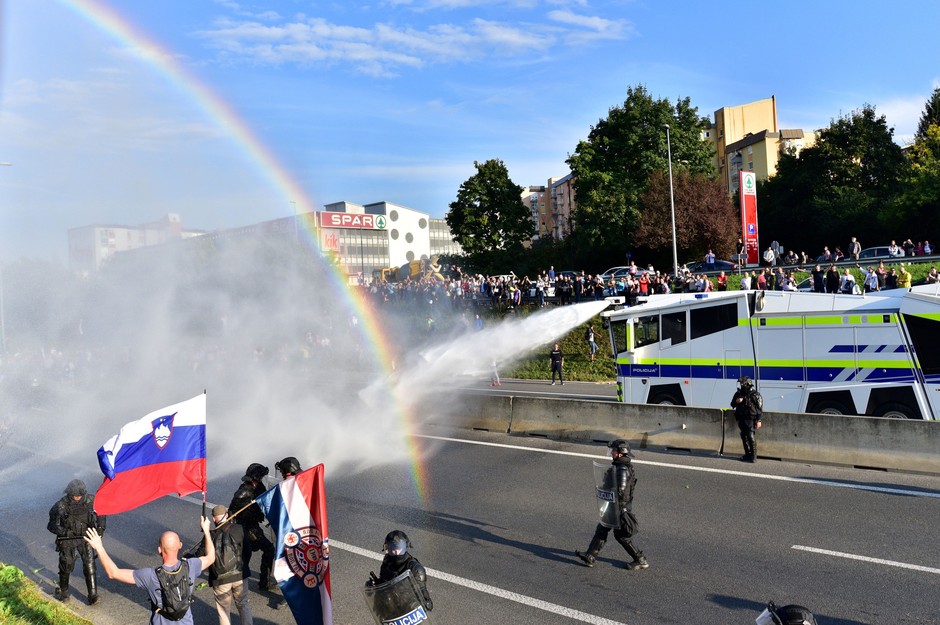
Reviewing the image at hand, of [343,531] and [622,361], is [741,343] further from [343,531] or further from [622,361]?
[343,531]

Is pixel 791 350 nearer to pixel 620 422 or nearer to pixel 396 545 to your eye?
pixel 620 422

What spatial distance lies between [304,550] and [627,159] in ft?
159

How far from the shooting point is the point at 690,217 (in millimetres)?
43594

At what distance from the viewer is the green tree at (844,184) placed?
→ 48.9 metres

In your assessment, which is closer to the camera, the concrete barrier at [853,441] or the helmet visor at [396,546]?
the helmet visor at [396,546]

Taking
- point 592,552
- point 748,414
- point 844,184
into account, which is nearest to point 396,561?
point 592,552

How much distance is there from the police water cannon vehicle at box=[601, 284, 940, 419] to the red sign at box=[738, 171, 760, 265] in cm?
1786

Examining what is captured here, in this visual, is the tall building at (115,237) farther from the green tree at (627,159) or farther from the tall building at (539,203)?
the tall building at (539,203)

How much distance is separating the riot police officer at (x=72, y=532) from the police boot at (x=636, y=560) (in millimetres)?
6036

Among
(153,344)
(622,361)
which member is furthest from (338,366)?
(622,361)

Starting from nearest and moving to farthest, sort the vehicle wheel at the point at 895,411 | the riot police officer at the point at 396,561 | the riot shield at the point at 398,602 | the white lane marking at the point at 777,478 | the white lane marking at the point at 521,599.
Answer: the riot shield at the point at 398,602 → the riot police officer at the point at 396,561 → the white lane marking at the point at 521,599 → the white lane marking at the point at 777,478 → the vehicle wheel at the point at 895,411

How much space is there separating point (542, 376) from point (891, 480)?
17.9m

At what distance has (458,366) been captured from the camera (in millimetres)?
22797

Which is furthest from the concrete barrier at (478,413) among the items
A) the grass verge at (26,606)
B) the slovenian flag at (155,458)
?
the slovenian flag at (155,458)
